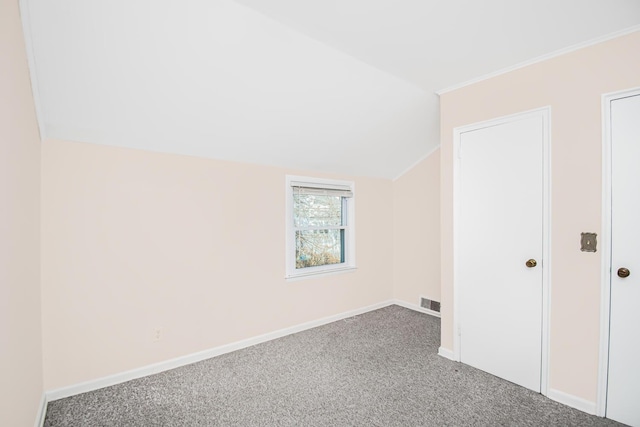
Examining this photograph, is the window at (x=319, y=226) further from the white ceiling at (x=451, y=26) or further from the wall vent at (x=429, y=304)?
the white ceiling at (x=451, y=26)

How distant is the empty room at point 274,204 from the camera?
5.59 feet

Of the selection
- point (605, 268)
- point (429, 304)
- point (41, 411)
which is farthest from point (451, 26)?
point (41, 411)

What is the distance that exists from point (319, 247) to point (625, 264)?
2.69 m

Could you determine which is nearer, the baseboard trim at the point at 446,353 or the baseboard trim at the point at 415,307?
the baseboard trim at the point at 446,353

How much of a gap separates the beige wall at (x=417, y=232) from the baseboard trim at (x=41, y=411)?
3779mm

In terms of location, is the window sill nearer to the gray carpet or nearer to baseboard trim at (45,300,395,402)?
baseboard trim at (45,300,395,402)

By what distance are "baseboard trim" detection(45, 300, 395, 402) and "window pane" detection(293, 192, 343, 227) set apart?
1156 mm

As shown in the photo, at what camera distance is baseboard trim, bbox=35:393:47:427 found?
5.90ft

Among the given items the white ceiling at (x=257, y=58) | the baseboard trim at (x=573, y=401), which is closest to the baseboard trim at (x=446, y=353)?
the baseboard trim at (x=573, y=401)

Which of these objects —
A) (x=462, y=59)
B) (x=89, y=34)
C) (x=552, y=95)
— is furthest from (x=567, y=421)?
(x=89, y=34)

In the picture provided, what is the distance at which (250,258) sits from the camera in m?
3.06

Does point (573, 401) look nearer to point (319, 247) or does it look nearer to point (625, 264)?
point (625, 264)

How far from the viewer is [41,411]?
190 centimetres

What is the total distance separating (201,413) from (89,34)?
2354 mm
